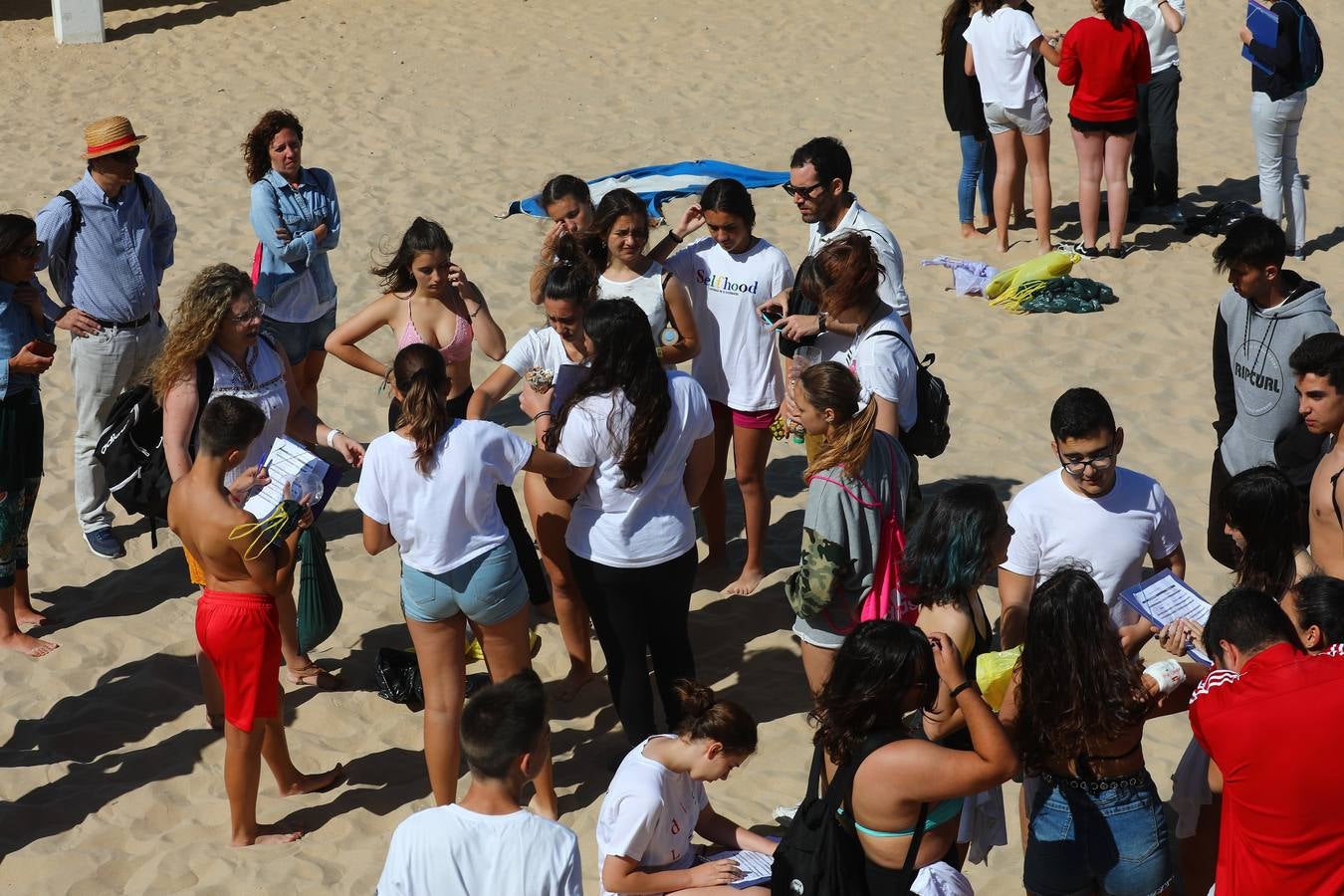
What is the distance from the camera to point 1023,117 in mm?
9438

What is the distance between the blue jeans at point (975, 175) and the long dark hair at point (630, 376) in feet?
20.4

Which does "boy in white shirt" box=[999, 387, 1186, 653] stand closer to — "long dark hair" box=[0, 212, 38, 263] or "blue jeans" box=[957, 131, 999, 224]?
"long dark hair" box=[0, 212, 38, 263]

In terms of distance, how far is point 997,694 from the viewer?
12.2ft

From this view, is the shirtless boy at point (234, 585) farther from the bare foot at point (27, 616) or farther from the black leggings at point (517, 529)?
the bare foot at point (27, 616)

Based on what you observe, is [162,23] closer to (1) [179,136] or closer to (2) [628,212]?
(1) [179,136]

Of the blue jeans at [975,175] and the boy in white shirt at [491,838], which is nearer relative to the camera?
Result: the boy in white shirt at [491,838]

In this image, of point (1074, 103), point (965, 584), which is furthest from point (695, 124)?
point (965, 584)

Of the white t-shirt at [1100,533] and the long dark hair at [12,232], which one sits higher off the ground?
the long dark hair at [12,232]

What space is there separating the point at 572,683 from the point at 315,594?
43.0 inches

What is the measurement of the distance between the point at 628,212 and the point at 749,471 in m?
1.32

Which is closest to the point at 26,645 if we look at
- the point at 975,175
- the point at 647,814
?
the point at 647,814

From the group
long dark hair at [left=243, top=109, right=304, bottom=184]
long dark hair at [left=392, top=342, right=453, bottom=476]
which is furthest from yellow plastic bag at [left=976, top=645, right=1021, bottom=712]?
long dark hair at [left=243, top=109, right=304, bottom=184]

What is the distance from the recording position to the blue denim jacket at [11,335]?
5.46m

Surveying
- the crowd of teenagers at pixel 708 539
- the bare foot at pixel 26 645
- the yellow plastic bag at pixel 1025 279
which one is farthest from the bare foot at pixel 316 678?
the yellow plastic bag at pixel 1025 279
